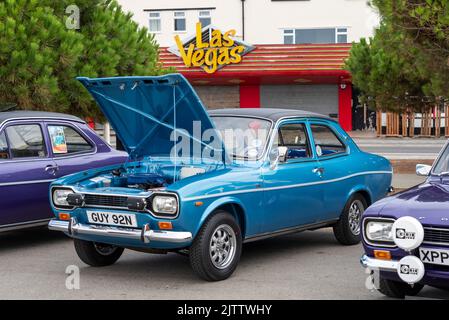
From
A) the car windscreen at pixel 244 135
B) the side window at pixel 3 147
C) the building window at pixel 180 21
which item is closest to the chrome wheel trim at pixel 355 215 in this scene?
the car windscreen at pixel 244 135

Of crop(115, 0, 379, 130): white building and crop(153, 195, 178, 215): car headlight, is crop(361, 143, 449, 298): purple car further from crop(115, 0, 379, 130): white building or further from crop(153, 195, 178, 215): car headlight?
crop(115, 0, 379, 130): white building

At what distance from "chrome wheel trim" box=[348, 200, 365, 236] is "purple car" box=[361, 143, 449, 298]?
261 centimetres

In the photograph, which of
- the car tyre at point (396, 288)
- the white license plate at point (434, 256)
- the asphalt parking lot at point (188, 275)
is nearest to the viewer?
the white license plate at point (434, 256)

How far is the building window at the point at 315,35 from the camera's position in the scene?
3741 centimetres

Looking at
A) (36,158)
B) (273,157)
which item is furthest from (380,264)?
(36,158)

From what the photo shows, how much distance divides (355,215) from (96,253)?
10.5ft

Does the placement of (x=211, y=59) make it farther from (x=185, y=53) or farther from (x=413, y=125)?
(x=413, y=125)

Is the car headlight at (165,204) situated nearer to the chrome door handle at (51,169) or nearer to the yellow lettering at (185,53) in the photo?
the chrome door handle at (51,169)

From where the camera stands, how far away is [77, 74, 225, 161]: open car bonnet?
23.2ft

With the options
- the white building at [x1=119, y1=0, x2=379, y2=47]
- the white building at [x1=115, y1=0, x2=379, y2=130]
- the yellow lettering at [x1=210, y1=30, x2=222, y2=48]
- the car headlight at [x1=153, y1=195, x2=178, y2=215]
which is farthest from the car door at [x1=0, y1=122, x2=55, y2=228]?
the white building at [x1=119, y1=0, x2=379, y2=47]

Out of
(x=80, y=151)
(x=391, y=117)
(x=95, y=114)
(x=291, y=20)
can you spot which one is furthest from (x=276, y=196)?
(x=291, y=20)

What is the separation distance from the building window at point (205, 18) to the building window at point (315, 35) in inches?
160

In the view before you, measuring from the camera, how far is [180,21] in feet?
129

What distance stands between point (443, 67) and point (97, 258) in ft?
26.6
